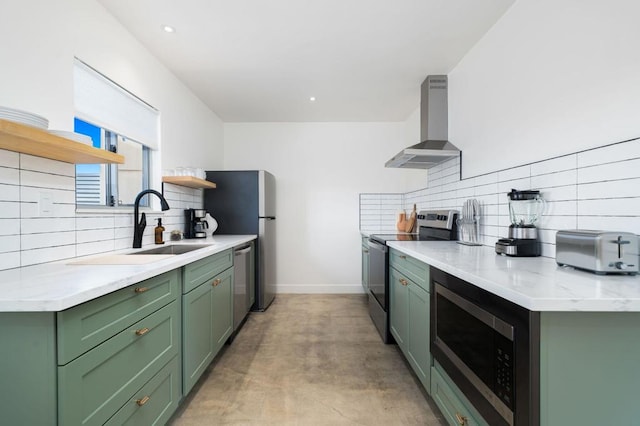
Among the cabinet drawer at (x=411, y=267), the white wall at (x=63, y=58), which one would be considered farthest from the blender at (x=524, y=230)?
the white wall at (x=63, y=58)

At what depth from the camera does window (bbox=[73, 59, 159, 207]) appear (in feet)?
6.02

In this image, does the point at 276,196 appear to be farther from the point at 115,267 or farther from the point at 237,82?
the point at 115,267

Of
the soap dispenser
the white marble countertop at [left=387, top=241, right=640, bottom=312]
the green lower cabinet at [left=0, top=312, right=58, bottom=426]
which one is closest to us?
the white marble countertop at [left=387, top=241, right=640, bottom=312]

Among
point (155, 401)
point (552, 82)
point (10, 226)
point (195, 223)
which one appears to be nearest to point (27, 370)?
point (155, 401)

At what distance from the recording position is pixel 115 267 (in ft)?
4.51

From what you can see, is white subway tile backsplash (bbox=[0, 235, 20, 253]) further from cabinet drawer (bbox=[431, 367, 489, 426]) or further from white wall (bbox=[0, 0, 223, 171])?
cabinet drawer (bbox=[431, 367, 489, 426])

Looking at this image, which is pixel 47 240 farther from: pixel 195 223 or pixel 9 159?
pixel 195 223

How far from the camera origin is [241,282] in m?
2.93

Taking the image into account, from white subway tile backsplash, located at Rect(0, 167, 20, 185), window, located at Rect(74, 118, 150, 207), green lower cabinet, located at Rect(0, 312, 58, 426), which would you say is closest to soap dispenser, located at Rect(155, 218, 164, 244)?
window, located at Rect(74, 118, 150, 207)

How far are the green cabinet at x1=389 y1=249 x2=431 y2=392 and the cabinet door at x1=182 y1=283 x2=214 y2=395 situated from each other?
1.37 meters

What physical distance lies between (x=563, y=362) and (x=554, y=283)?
0.24 metres

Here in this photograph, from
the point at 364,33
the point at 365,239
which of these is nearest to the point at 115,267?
the point at 364,33

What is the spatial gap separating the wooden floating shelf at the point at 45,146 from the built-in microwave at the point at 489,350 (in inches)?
70.5

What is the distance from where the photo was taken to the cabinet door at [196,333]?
1713 mm
